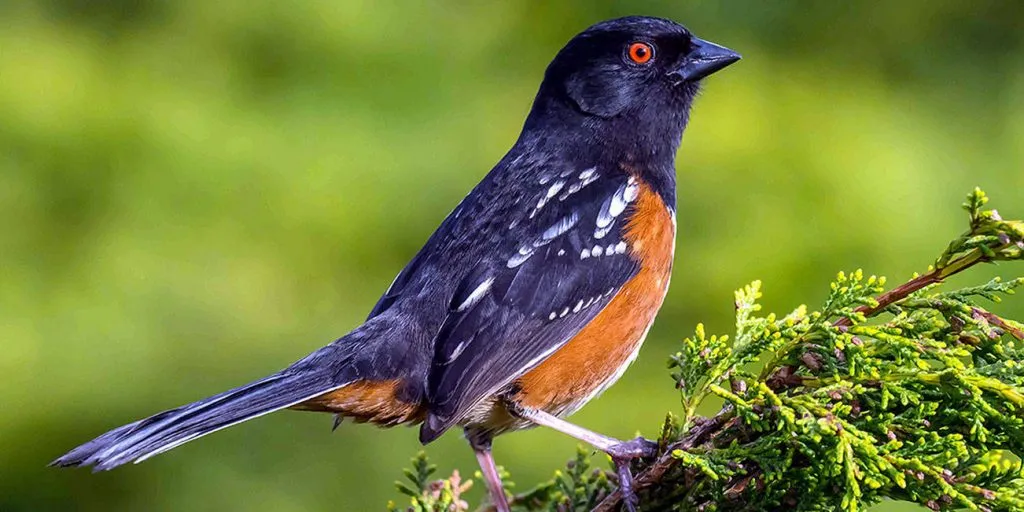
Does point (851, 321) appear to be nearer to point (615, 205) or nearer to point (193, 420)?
point (615, 205)

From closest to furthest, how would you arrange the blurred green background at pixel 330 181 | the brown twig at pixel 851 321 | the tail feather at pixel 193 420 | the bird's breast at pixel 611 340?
the brown twig at pixel 851 321, the tail feather at pixel 193 420, the bird's breast at pixel 611 340, the blurred green background at pixel 330 181

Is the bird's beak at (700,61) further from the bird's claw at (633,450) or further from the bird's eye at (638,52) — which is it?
the bird's claw at (633,450)

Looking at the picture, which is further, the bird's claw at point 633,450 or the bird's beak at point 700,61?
the bird's beak at point 700,61

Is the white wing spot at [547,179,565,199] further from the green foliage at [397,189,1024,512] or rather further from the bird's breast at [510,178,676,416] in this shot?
the green foliage at [397,189,1024,512]

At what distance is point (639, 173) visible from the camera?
276 cm

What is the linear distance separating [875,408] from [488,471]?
41.1 inches

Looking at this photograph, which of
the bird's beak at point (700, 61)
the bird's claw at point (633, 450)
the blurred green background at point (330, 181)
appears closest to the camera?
the bird's claw at point (633, 450)

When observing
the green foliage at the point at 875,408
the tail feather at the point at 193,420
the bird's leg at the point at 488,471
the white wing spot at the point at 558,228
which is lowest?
the tail feather at the point at 193,420

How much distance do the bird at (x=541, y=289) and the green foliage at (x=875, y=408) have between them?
0.86ft

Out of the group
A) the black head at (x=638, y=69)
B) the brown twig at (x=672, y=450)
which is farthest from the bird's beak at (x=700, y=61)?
the brown twig at (x=672, y=450)

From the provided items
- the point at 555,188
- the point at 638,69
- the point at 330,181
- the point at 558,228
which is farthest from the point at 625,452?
the point at 330,181

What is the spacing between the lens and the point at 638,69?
2.86 m

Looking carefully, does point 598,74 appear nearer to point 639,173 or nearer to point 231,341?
point 639,173

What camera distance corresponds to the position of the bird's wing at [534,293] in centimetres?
238
